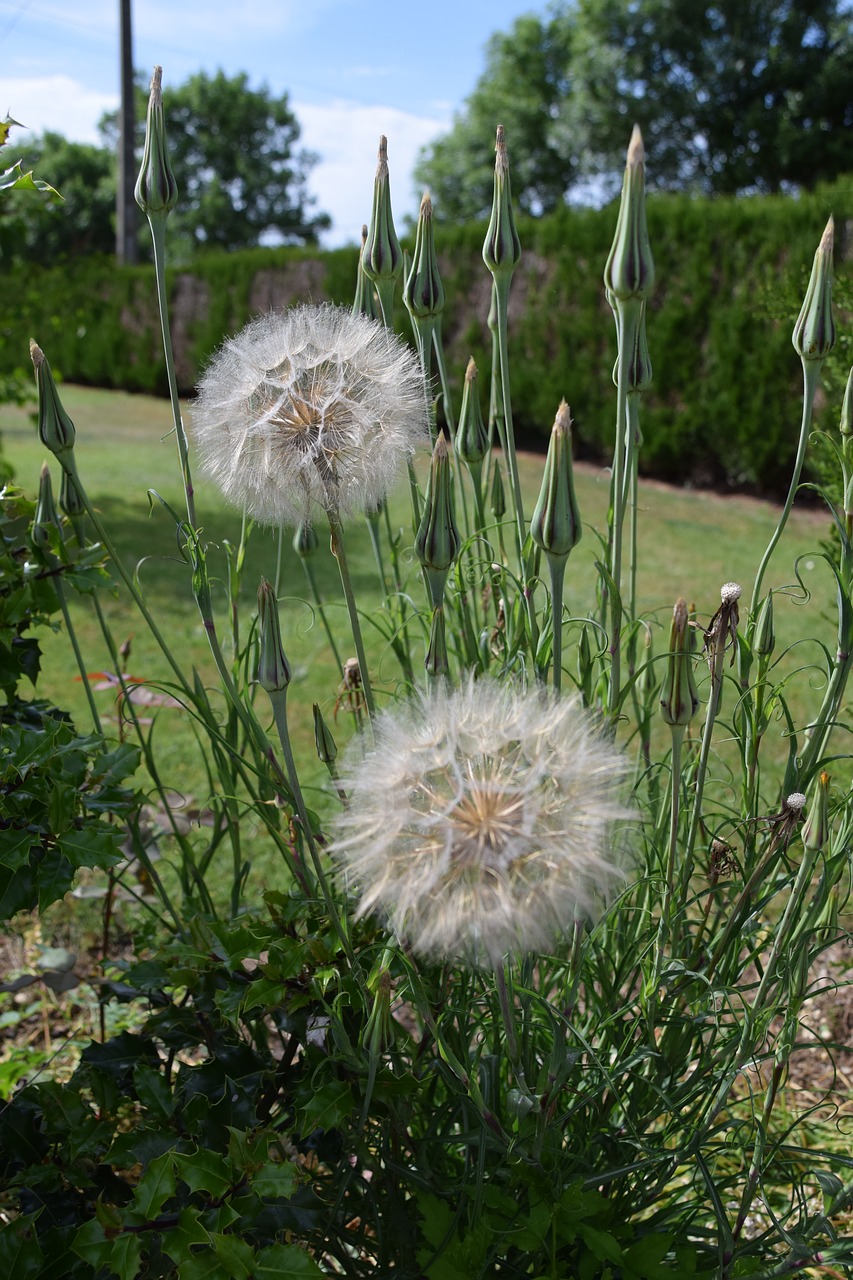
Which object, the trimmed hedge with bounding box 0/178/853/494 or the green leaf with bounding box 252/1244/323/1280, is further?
the trimmed hedge with bounding box 0/178/853/494

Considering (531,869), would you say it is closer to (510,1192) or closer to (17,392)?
(510,1192)

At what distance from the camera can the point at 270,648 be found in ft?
3.94

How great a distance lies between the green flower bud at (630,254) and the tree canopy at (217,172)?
44593 millimetres

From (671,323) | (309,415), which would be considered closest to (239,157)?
(671,323)

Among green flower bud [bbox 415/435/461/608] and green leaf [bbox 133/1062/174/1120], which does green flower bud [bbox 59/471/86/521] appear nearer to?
green flower bud [bbox 415/435/461/608]

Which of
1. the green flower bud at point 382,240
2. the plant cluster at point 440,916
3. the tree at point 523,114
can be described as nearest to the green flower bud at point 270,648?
the plant cluster at point 440,916

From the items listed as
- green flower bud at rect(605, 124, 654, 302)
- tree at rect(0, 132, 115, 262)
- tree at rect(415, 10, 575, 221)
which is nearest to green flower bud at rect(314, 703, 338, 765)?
green flower bud at rect(605, 124, 654, 302)

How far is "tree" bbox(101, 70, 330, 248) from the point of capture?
144 ft

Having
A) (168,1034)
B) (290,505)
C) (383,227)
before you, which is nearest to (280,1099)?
(168,1034)

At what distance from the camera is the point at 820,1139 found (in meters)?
2.30

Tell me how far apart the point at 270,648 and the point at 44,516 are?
0.84 metres

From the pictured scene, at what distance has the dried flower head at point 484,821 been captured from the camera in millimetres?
933

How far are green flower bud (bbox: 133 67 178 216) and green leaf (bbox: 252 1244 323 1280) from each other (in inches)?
53.5

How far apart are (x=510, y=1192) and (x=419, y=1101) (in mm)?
273
